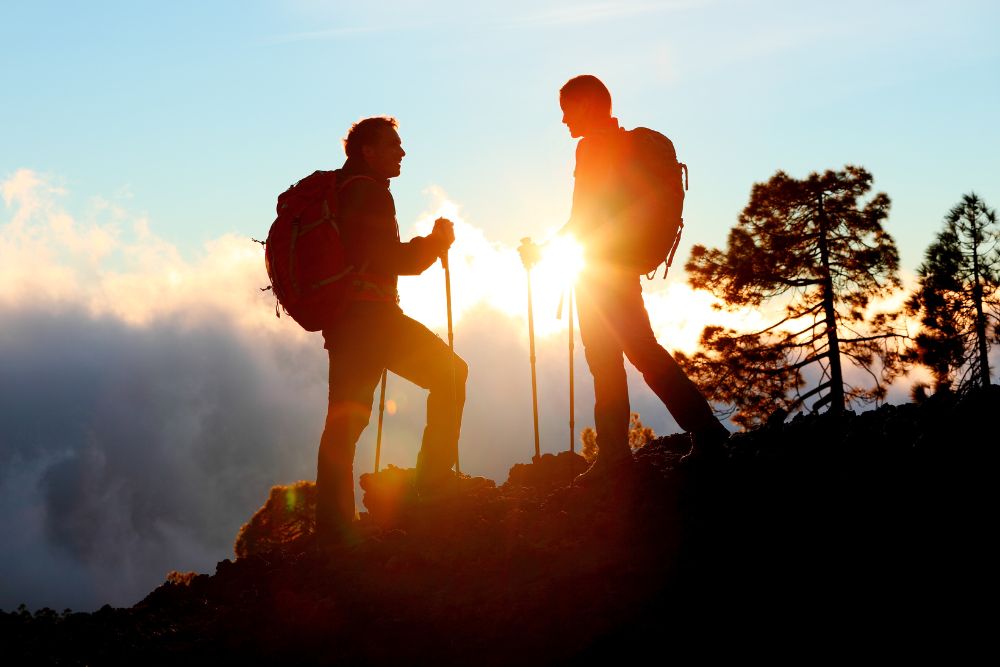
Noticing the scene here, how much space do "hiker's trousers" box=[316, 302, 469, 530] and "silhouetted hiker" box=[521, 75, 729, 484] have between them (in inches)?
42.5

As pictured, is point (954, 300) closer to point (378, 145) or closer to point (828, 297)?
point (828, 297)

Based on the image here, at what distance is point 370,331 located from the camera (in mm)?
5578

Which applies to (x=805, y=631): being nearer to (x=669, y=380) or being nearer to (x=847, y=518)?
(x=847, y=518)

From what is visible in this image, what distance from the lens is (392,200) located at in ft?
18.6

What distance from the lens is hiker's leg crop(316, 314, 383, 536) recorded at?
5.60 meters

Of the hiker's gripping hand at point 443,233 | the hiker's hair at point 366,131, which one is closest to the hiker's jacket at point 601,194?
the hiker's gripping hand at point 443,233

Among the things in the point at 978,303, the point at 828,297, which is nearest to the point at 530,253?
the point at 828,297

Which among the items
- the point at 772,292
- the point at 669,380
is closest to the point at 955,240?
the point at 772,292

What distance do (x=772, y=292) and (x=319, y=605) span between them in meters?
21.6

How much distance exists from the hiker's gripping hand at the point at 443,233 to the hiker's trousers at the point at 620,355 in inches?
37.8

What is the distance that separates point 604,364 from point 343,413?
72.0 inches

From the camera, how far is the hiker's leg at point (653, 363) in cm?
573

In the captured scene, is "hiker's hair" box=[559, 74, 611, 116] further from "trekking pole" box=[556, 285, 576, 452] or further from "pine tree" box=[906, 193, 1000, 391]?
"pine tree" box=[906, 193, 1000, 391]

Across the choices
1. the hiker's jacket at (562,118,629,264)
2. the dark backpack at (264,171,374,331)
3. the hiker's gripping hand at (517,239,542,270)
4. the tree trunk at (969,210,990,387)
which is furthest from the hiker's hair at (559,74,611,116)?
the tree trunk at (969,210,990,387)
